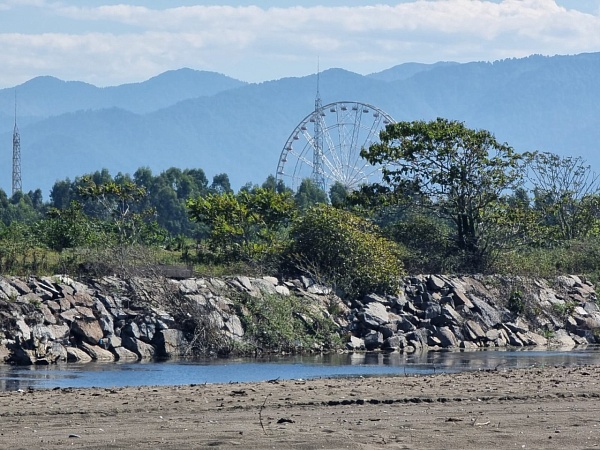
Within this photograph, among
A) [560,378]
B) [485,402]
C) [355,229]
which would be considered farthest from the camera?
[355,229]

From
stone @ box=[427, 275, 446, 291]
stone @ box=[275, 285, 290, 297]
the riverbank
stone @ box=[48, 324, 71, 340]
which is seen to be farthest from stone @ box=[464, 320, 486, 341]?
the riverbank

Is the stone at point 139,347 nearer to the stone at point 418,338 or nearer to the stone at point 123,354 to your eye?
the stone at point 123,354

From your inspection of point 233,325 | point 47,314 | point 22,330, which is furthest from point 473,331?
point 22,330

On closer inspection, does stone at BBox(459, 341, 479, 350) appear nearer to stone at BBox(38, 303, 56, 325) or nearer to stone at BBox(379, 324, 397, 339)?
stone at BBox(379, 324, 397, 339)

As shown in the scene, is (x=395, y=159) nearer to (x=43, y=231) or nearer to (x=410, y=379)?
(x=43, y=231)

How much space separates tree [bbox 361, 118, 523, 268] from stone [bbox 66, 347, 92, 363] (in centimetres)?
1779

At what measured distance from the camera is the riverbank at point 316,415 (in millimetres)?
14312

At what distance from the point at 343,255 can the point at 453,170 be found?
7883mm

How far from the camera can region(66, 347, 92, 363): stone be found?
29.4m

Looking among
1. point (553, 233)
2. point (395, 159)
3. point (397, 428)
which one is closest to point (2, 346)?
point (397, 428)

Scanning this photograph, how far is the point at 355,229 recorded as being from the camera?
129ft

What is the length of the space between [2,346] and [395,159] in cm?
1983

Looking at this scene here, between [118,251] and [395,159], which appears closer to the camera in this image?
[118,251]

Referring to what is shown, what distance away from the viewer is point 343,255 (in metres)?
38.0
